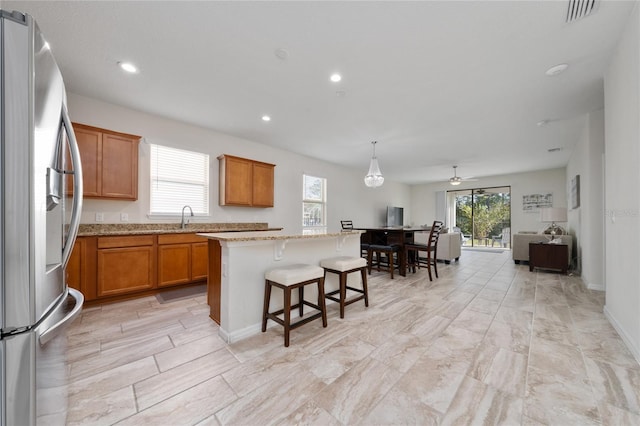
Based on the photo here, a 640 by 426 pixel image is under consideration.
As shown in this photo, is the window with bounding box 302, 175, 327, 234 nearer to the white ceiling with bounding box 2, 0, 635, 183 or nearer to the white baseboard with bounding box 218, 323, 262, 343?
the white ceiling with bounding box 2, 0, 635, 183

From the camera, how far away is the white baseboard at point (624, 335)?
6.21 feet

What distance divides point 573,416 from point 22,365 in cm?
244

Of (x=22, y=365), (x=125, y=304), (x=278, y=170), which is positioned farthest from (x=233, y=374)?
(x=278, y=170)

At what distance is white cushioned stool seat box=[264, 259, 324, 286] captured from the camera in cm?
215

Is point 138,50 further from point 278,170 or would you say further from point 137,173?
point 278,170

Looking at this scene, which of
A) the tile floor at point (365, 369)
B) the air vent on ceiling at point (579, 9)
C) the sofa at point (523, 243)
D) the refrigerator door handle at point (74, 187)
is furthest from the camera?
the sofa at point (523, 243)

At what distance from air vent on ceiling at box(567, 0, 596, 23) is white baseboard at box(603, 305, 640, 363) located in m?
2.57

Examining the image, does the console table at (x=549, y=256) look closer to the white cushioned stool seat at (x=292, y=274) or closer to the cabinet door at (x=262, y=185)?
the white cushioned stool seat at (x=292, y=274)

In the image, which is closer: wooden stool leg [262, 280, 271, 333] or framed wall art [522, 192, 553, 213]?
wooden stool leg [262, 280, 271, 333]

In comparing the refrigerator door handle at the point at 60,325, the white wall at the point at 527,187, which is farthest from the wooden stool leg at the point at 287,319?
the white wall at the point at 527,187

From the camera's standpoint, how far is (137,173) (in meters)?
3.54

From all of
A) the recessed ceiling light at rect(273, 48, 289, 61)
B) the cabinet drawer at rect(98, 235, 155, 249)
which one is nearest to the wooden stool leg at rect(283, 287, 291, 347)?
the recessed ceiling light at rect(273, 48, 289, 61)

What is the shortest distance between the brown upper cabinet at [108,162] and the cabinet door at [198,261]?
107cm

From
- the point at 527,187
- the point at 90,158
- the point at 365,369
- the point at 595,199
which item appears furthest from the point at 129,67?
the point at 527,187
